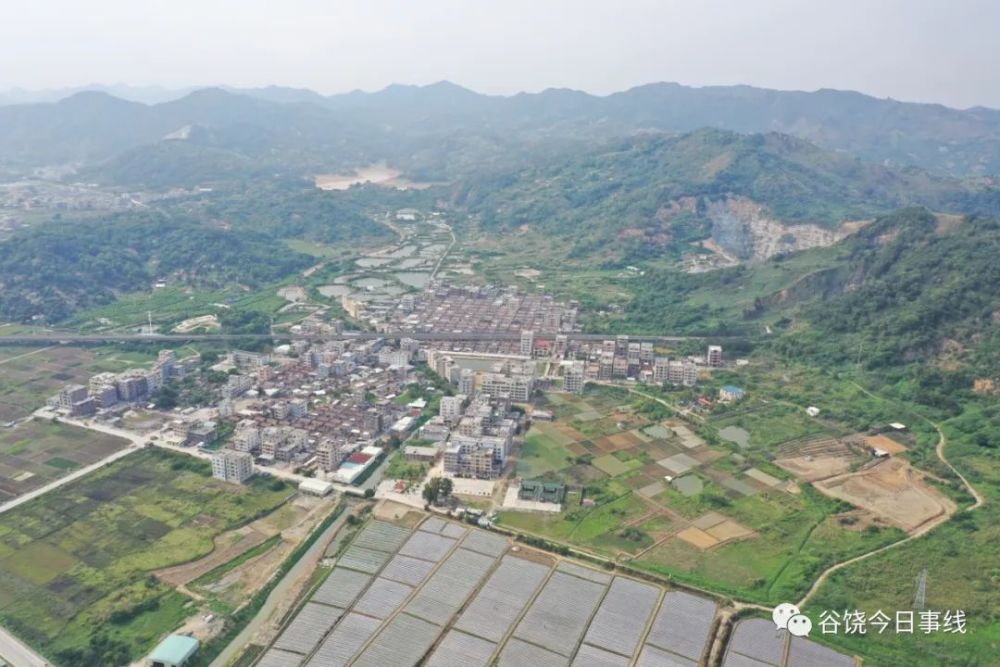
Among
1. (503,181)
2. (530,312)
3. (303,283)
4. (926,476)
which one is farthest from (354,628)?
(503,181)

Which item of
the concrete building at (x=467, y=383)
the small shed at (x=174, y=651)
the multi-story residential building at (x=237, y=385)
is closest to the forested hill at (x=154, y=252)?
the multi-story residential building at (x=237, y=385)

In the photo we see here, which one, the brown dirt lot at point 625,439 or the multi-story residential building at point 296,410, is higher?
the brown dirt lot at point 625,439

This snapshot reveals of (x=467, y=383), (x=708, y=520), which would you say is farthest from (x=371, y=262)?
(x=708, y=520)

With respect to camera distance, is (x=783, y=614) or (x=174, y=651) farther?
(x=174, y=651)

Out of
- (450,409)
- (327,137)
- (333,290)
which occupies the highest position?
(327,137)

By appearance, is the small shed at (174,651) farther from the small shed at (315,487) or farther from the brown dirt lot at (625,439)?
the brown dirt lot at (625,439)

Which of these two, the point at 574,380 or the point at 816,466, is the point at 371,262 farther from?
the point at 816,466

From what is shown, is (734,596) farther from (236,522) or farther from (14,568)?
(14,568)
